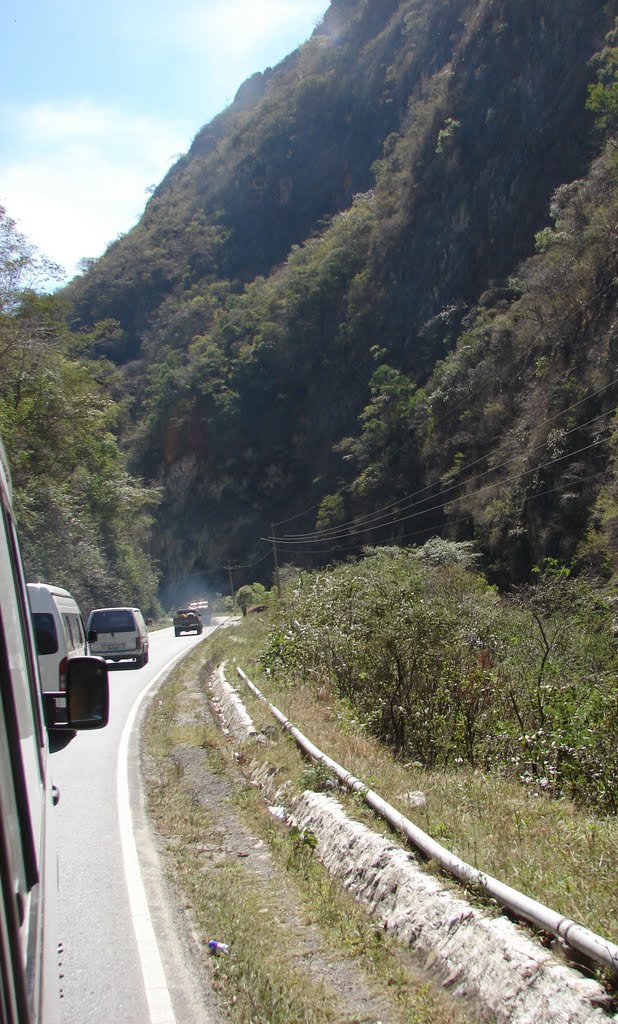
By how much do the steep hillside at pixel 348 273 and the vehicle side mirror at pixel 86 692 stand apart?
33143 millimetres

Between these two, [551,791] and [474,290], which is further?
[474,290]

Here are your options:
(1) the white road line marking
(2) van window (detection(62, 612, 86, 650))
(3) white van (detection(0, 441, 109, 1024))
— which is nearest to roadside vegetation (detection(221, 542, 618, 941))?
(1) the white road line marking

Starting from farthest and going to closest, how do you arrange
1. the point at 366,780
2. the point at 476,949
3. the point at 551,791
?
1. the point at 551,791
2. the point at 366,780
3. the point at 476,949

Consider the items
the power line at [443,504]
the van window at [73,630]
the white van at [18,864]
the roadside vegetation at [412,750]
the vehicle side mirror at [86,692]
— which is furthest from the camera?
the power line at [443,504]

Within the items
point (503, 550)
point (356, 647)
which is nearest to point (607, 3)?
point (503, 550)

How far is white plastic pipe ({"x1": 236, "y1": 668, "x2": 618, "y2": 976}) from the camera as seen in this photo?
3555 millimetres

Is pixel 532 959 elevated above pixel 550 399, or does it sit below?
below

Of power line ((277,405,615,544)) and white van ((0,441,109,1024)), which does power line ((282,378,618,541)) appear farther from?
white van ((0,441,109,1024))

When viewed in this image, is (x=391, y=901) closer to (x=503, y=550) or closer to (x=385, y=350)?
(x=503, y=550)

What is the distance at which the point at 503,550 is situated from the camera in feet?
129

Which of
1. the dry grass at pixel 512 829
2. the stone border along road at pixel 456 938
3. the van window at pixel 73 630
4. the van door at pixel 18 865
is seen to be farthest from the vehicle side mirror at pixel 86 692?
the van window at pixel 73 630

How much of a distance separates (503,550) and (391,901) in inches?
1380

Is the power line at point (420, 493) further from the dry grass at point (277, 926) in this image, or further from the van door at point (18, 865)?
the van door at point (18, 865)

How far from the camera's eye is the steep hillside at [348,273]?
56000 mm
